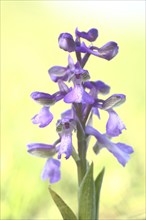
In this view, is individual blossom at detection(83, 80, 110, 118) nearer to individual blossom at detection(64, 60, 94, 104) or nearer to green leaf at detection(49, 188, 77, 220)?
individual blossom at detection(64, 60, 94, 104)

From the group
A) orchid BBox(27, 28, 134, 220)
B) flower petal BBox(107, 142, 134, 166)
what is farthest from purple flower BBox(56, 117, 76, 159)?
flower petal BBox(107, 142, 134, 166)

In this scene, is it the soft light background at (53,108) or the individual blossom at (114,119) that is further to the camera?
the soft light background at (53,108)

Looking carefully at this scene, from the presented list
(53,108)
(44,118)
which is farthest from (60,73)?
(53,108)

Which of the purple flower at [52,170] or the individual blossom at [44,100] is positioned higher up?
the individual blossom at [44,100]

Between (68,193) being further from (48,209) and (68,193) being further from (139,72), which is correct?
(139,72)

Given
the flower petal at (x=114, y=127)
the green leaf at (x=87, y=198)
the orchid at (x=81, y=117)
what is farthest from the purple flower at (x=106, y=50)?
the green leaf at (x=87, y=198)

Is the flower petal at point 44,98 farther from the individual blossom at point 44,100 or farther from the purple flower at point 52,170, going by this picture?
the purple flower at point 52,170

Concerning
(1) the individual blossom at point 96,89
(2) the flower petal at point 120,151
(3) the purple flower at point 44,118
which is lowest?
(2) the flower petal at point 120,151

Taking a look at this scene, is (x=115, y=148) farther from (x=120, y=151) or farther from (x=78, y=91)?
(x=78, y=91)
